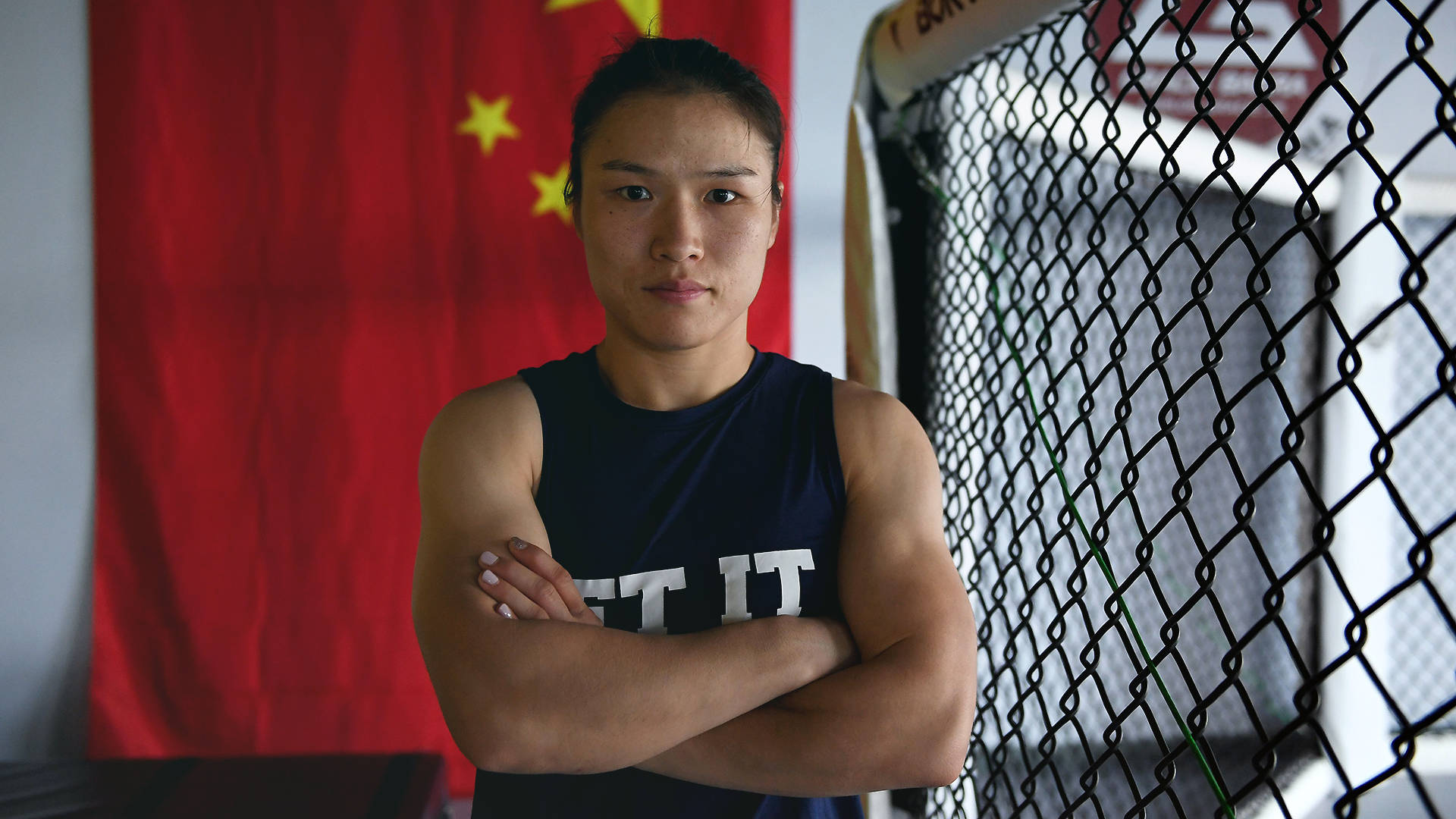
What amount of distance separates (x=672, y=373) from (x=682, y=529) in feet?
0.58

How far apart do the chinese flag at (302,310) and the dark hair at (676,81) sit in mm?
1502

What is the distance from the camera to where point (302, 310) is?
2293 mm

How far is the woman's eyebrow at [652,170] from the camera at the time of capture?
812 millimetres

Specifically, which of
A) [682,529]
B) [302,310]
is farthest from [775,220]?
[302,310]

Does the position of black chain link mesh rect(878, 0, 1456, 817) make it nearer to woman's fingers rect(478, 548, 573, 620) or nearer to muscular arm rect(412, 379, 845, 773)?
muscular arm rect(412, 379, 845, 773)

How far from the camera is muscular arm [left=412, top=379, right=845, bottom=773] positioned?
73 centimetres

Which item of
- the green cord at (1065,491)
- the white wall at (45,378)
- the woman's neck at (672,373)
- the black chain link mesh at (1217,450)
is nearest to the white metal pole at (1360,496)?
the black chain link mesh at (1217,450)

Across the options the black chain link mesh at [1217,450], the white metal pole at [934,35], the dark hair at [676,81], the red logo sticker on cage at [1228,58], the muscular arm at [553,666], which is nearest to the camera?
the muscular arm at [553,666]

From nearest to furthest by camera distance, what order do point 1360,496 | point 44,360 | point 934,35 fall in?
point 934,35
point 1360,496
point 44,360

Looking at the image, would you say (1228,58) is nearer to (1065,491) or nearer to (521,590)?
(1065,491)

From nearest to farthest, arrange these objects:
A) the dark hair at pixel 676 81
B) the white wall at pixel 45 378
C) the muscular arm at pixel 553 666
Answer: the muscular arm at pixel 553 666 → the dark hair at pixel 676 81 → the white wall at pixel 45 378

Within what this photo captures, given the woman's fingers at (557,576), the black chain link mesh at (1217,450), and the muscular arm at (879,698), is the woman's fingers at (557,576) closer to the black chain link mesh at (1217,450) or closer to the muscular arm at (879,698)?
the muscular arm at (879,698)

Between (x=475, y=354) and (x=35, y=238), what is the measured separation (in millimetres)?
1234

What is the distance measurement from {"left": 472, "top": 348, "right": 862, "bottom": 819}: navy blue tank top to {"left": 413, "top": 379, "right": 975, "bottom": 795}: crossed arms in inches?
1.0
